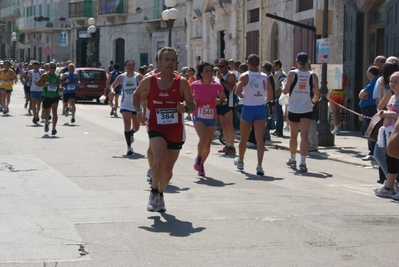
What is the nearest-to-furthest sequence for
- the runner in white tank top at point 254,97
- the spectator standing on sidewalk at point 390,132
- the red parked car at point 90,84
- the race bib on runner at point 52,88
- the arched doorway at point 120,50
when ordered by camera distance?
1. the spectator standing on sidewalk at point 390,132
2. the runner in white tank top at point 254,97
3. the race bib on runner at point 52,88
4. the red parked car at point 90,84
5. the arched doorway at point 120,50

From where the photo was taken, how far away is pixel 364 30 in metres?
21.0

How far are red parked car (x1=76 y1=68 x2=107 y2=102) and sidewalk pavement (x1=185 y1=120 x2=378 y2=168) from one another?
16685 millimetres

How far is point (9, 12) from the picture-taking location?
83125 mm

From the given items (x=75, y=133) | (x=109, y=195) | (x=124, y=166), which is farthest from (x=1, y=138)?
(x=109, y=195)

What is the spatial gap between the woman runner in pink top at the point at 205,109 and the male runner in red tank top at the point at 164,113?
9.84 feet

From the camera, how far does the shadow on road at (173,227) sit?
7484mm

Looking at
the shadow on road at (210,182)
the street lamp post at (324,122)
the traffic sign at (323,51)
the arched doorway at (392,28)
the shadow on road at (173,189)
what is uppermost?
the arched doorway at (392,28)

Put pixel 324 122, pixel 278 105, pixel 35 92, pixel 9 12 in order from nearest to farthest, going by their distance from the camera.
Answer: pixel 324 122, pixel 278 105, pixel 35 92, pixel 9 12

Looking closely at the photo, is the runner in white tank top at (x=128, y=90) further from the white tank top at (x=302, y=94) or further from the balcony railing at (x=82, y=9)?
the balcony railing at (x=82, y=9)

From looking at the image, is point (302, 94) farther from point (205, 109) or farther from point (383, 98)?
point (383, 98)

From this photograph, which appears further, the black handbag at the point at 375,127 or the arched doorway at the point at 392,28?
the arched doorway at the point at 392,28

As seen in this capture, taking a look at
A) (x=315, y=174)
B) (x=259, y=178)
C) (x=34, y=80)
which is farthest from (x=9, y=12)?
(x=259, y=178)

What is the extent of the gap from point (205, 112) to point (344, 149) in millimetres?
5143

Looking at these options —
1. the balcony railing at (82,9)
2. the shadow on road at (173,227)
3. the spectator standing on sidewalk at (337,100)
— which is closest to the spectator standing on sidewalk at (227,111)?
the spectator standing on sidewalk at (337,100)
